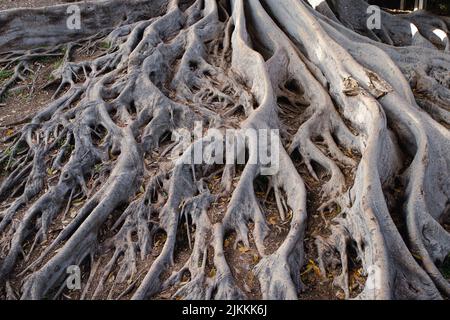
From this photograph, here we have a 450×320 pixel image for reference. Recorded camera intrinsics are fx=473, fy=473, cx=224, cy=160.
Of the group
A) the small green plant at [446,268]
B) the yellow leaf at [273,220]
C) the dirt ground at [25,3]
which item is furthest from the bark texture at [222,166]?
the dirt ground at [25,3]

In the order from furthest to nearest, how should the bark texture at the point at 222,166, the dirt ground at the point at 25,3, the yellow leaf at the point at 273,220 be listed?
the dirt ground at the point at 25,3
the yellow leaf at the point at 273,220
the bark texture at the point at 222,166

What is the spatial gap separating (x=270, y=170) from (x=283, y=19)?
2489mm

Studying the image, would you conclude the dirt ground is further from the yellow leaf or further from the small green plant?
the small green plant

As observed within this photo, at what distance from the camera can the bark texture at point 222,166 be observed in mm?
3645

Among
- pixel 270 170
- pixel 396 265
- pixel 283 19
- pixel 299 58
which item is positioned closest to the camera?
pixel 396 265

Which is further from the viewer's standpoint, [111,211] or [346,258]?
[111,211]

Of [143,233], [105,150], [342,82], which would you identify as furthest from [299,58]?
[143,233]

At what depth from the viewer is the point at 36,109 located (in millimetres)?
5457

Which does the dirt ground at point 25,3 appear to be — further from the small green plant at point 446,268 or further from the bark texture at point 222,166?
the small green plant at point 446,268

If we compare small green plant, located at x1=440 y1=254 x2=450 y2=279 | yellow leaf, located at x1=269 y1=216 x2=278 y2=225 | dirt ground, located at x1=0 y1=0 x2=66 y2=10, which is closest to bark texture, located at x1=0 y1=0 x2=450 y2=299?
yellow leaf, located at x1=269 y1=216 x2=278 y2=225

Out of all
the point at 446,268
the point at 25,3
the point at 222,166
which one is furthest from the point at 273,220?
the point at 25,3

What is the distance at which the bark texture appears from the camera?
12.0ft

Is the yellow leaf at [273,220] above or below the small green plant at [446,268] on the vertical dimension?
above
